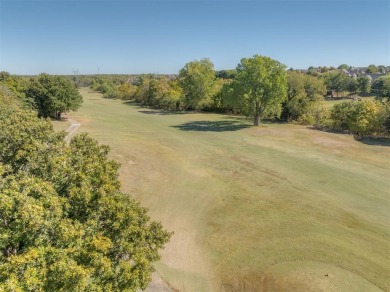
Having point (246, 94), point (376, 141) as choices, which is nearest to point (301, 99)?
point (246, 94)

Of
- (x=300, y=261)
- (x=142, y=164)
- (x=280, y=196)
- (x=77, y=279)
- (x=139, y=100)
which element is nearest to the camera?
(x=77, y=279)

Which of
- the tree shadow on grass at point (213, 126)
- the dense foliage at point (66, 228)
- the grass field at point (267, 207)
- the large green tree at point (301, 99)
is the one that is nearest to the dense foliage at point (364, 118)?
the grass field at point (267, 207)

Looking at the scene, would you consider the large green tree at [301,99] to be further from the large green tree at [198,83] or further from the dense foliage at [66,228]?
the dense foliage at [66,228]

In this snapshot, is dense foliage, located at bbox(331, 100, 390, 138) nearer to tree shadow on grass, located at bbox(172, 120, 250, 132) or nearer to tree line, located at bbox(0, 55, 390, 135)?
tree line, located at bbox(0, 55, 390, 135)

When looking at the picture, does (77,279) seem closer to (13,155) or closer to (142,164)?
(13,155)

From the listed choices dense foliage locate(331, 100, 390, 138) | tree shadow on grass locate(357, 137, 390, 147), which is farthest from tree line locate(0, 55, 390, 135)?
tree shadow on grass locate(357, 137, 390, 147)

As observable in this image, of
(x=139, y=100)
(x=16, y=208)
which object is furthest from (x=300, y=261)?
(x=139, y=100)
